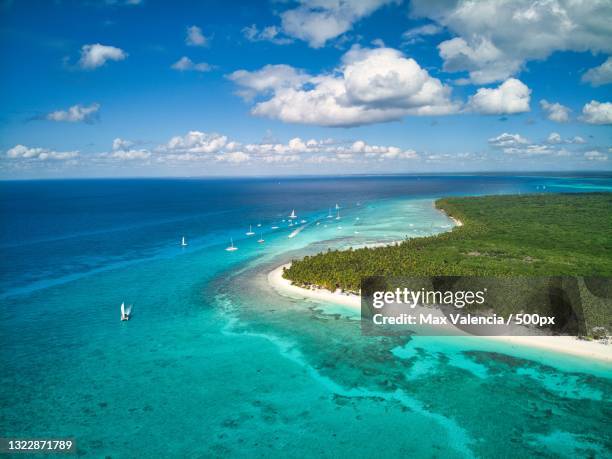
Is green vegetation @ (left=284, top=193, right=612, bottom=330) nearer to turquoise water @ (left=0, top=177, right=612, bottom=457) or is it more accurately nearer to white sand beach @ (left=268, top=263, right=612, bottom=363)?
white sand beach @ (left=268, top=263, right=612, bottom=363)

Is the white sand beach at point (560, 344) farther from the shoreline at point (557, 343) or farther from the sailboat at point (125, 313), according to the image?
the sailboat at point (125, 313)

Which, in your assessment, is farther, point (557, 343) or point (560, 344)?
point (557, 343)

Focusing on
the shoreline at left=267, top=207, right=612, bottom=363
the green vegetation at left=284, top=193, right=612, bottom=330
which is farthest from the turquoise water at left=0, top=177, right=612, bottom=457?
the green vegetation at left=284, top=193, right=612, bottom=330

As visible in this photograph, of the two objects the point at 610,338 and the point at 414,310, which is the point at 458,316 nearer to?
the point at 414,310

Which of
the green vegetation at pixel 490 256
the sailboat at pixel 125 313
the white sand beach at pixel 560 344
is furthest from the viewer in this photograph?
the green vegetation at pixel 490 256

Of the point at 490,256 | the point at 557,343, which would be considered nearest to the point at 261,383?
the point at 557,343

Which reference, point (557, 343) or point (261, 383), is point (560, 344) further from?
point (261, 383)

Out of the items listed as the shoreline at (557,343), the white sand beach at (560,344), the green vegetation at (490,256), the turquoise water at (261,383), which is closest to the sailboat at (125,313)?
the turquoise water at (261,383)

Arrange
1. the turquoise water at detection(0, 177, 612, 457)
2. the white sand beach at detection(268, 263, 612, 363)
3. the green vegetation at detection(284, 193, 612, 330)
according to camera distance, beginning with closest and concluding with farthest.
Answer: the turquoise water at detection(0, 177, 612, 457) < the white sand beach at detection(268, 263, 612, 363) < the green vegetation at detection(284, 193, 612, 330)
